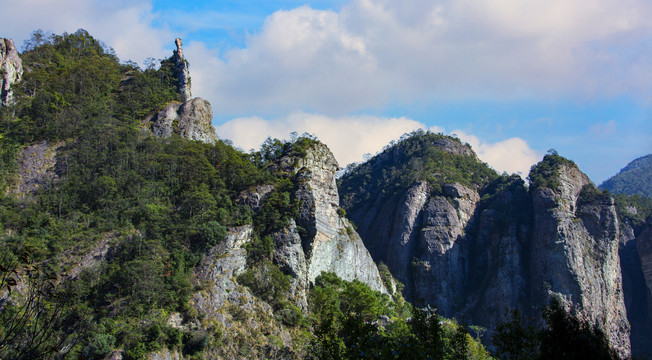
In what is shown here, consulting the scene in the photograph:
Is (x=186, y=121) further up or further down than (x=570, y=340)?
further up

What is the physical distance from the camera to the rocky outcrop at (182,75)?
98594 mm

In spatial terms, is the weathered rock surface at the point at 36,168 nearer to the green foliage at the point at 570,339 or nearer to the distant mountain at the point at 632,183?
the green foliage at the point at 570,339

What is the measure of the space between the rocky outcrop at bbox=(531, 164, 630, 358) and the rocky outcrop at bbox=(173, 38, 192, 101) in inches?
2748

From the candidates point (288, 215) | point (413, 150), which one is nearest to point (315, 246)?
point (288, 215)

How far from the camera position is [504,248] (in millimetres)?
100188

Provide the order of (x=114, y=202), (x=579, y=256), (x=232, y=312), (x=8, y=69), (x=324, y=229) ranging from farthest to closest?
1. (x=579, y=256)
2. (x=8, y=69)
3. (x=324, y=229)
4. (x=114, y=202)
5. (x=232, y=312)

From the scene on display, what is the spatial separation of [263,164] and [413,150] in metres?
60.3

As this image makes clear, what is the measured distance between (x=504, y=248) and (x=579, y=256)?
13058mm

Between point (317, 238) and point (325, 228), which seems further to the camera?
point (325, 228)

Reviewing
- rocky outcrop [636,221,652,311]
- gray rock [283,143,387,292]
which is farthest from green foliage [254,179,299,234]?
rocky outcrop [636,221,652,311]

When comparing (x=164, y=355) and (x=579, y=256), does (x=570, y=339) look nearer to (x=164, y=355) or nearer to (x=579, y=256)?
(x=164, y=355)

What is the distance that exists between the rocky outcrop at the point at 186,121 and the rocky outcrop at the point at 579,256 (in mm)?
61897

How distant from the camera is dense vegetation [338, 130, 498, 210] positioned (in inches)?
4636

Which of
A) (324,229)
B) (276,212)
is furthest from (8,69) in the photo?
(324,229)
